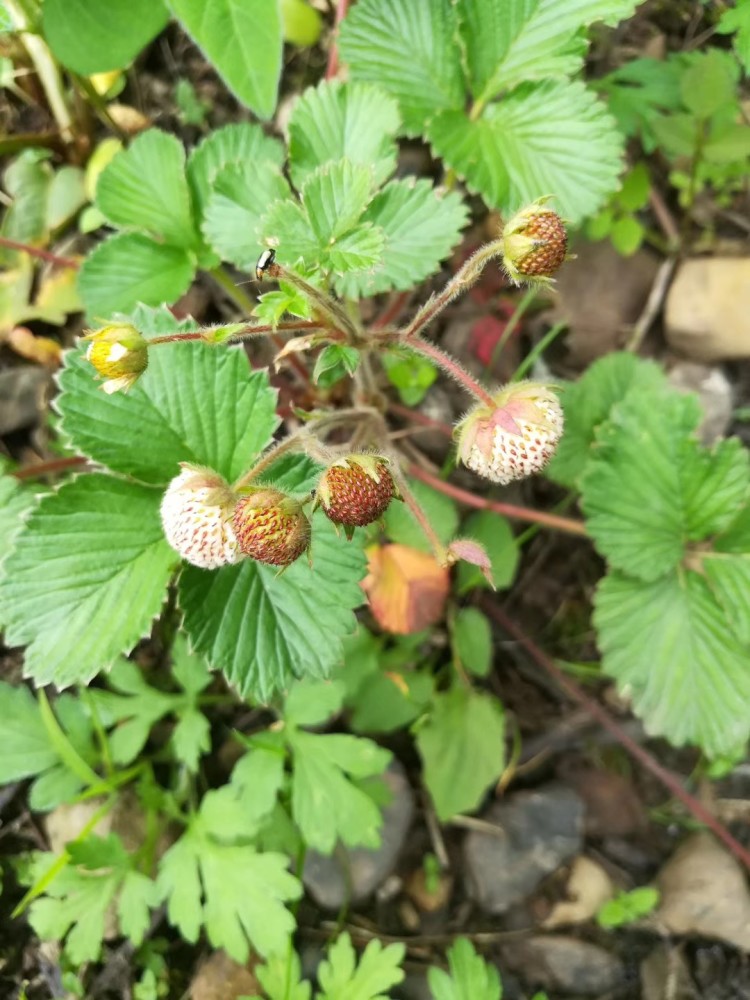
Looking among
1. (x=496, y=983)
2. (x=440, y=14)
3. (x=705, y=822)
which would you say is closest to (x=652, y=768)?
(x=705, y=822)

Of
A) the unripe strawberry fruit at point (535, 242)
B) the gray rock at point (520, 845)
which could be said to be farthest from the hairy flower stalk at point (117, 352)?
the gray rock at point (520, 845)

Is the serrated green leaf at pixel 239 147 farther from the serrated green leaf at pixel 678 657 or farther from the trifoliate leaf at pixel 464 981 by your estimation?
the trifoliate leaf at pixel 464 981

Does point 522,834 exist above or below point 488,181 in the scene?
below

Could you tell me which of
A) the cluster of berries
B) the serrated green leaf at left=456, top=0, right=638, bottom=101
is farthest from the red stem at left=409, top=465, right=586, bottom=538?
the serrated green leaf at left=456, top=0, right=638, bottom=101

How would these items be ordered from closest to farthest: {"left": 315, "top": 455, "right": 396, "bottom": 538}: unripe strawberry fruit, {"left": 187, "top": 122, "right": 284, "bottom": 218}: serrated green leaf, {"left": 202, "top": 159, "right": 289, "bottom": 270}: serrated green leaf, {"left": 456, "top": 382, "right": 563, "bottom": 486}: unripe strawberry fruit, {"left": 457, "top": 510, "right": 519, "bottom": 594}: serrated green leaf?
{"left": 315, "top": 455, "right": 396, "bottom": 538}: unripe strawberry fruit < {"left": 456, "top": 382, "right": 563, "bottom": 486}: unripe strawberry fruit < {"left": 202, "top": 159, "right": 289, "bottom": 270}: serrated green leaf < {"left": 187, "top": 122, "right": 284, "bottom": 218}: serrated green leaf < {"left": 457, "top": 510, "right": 519, "bottom": 594}: serrated green leaf

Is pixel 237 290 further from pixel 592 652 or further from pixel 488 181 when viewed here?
pixel 592 652

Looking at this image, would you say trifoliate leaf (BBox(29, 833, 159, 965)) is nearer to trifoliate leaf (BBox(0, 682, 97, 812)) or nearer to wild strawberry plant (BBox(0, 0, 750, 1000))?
wild strawberry plant (BBox(0, 0, 750, 1000))
